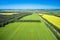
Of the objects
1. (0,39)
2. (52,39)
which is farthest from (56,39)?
(0,39)

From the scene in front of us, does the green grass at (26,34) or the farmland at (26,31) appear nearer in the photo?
the green grass at (26,34)

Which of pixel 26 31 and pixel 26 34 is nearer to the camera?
pixel 26 34

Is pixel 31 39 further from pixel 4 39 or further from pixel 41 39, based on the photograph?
pixel 4 39

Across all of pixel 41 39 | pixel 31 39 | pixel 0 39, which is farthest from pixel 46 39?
pixel 0 39

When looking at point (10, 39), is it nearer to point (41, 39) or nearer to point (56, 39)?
point (41, 39)

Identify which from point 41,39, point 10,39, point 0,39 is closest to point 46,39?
point 41,39

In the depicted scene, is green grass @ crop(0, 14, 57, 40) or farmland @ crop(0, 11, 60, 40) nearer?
green grass @ crop(0, 14, 57, 40)

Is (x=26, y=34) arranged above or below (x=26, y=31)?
above
